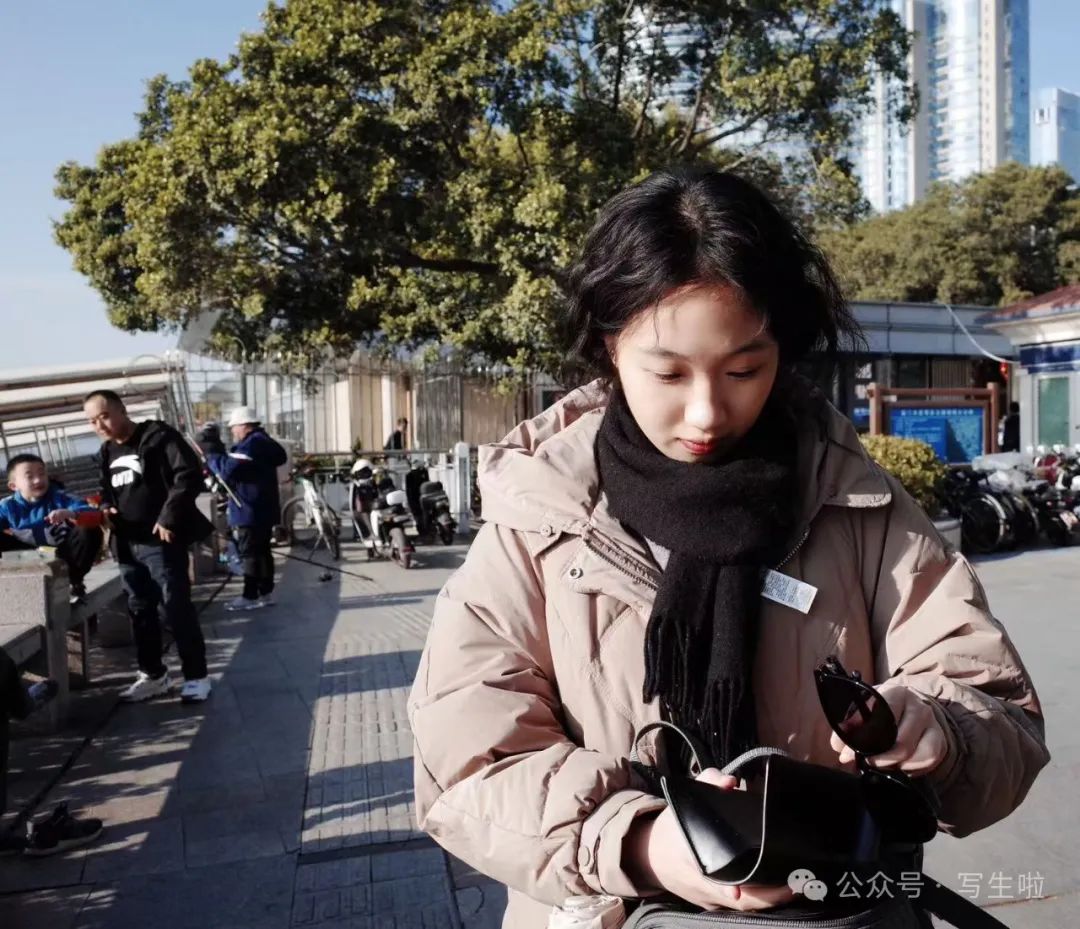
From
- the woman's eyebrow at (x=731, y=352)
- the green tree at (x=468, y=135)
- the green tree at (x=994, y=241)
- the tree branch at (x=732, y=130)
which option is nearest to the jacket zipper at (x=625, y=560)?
the woman's eyebrow at (x=731, y=352)

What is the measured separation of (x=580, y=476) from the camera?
1389 millimetres

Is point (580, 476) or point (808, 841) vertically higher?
point (580, 476)

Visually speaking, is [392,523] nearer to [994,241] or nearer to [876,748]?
[876,748]

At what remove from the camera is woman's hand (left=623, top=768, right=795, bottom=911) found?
104 centimetres

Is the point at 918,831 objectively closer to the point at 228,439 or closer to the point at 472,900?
the point at 472,900

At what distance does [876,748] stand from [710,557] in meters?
0.32

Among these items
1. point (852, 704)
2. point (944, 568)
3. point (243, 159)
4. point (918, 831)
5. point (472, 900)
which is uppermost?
point (243, 159)

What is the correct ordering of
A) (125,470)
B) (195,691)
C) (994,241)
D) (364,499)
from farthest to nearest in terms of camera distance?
(994,241) < (364,499) < (125,470) < (195,691)

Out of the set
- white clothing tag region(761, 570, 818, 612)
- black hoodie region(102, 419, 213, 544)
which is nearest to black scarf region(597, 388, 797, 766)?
white clothing tag region(761, 570, 818, 612)

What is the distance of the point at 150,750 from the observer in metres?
4.82

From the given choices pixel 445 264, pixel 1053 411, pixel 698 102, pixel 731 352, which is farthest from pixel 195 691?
pixel 1053 411

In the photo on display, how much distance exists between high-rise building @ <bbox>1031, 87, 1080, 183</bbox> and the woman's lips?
14860cm

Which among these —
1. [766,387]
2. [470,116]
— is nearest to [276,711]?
[766,387]

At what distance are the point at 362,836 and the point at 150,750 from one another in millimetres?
1601
